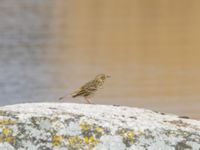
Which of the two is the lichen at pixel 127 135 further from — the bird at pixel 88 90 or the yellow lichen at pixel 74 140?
the bird at pixel 88 90

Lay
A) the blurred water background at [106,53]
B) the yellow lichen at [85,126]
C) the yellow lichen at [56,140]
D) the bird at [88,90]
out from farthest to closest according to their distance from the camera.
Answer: the blurred water background at [106,53]
the bird at [88,90]
the yellow lichen at [85,126]
the yellow lichen at [56,140]

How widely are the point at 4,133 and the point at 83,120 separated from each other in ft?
1.35

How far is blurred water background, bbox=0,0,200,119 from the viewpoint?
20766 millimetres

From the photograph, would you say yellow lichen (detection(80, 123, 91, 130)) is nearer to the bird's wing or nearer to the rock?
the rock

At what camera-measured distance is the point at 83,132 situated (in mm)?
3775

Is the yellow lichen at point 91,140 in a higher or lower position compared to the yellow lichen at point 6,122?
lower

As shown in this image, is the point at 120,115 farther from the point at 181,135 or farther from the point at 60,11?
the point at 60,11

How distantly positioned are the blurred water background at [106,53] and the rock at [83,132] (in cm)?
739

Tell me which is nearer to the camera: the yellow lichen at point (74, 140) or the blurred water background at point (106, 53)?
the yellow lichen at point (74, 140)

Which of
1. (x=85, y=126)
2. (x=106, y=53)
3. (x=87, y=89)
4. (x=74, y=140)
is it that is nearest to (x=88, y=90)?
(x=87, y=89)

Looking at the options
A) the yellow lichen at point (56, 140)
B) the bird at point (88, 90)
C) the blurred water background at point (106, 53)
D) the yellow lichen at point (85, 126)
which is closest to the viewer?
the yellow lichen at point (56, 140)

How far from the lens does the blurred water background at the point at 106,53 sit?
20766 millimetres

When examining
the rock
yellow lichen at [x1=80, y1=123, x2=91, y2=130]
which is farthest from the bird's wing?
yellow lichen at [x1=80, y1=123, x2=91, y2=130]

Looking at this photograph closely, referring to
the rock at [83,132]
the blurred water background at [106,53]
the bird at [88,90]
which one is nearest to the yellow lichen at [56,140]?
the rock at [83,132]
